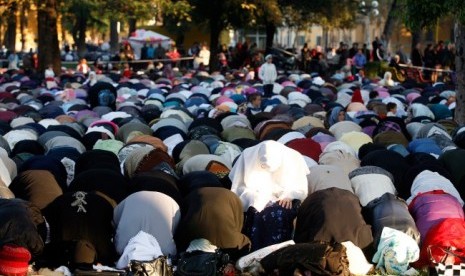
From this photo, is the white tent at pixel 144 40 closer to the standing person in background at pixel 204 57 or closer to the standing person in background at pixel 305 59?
the standing person in background at pixel 204 57

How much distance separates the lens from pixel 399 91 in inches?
929

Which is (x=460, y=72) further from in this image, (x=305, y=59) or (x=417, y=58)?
(x=305, y=59)

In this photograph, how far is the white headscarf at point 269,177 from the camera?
9.96 meters

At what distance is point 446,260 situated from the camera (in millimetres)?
8719

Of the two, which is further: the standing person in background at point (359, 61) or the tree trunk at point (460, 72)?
the standing person in background at point (359, 61)

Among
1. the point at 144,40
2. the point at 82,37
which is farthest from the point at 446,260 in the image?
the point at 82,37

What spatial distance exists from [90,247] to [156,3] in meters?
20.3

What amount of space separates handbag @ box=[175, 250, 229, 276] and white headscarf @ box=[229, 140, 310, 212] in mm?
1165

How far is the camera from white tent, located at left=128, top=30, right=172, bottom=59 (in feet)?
146

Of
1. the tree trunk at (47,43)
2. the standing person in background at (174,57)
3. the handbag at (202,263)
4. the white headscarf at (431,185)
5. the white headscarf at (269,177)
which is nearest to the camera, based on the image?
the handbag at (202,263)

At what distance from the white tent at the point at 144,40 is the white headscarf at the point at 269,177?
34.2m

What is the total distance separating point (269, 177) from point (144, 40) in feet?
114

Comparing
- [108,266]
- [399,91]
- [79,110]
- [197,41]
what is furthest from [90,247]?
[197,41]

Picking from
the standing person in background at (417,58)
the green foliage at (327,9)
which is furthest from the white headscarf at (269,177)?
the green foliage at (327,9)
